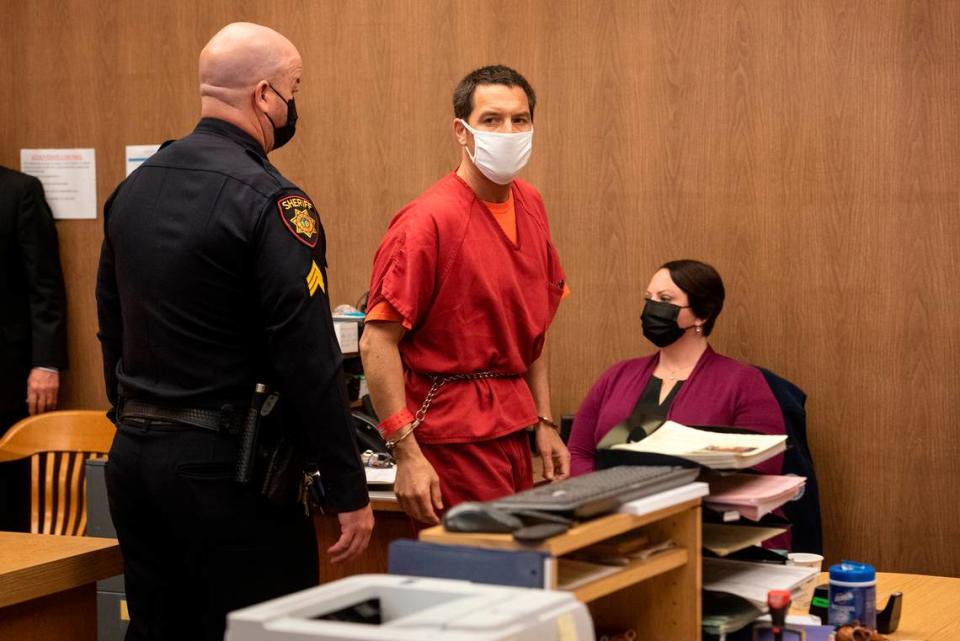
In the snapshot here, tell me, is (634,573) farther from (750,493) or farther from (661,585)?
(750,493)

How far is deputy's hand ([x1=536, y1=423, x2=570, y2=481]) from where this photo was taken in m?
2.80

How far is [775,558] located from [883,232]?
1749mm

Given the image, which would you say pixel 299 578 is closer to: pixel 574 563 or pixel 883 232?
pixel 574 563

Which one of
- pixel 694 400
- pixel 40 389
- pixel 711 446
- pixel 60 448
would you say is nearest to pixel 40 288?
pixel 40 389

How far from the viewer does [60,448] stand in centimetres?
374

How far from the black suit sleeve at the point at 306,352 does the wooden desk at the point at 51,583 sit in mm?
505

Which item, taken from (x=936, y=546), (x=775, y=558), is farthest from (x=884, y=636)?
(x=936, y=546)

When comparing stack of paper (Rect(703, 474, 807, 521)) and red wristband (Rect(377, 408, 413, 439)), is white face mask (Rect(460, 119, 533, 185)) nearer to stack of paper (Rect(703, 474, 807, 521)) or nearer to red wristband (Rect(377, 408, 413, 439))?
red wristband (Rect(377, 408, 413, 439))

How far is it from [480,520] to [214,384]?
31.9 inches

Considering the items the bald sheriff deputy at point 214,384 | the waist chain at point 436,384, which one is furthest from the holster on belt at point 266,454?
the waist chain at point 436,384

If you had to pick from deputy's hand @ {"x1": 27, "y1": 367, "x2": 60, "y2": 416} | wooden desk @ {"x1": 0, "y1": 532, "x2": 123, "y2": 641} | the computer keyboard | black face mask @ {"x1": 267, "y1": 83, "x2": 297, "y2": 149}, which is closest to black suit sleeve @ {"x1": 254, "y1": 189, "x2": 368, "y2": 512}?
black face mask @ {"x1": 267, "y1": 83, "x2": 297, "y2": 149}

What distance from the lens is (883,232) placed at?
3541mm

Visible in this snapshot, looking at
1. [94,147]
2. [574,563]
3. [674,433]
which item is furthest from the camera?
[94,147]

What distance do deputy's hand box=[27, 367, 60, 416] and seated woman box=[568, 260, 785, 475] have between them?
6.43 feet
